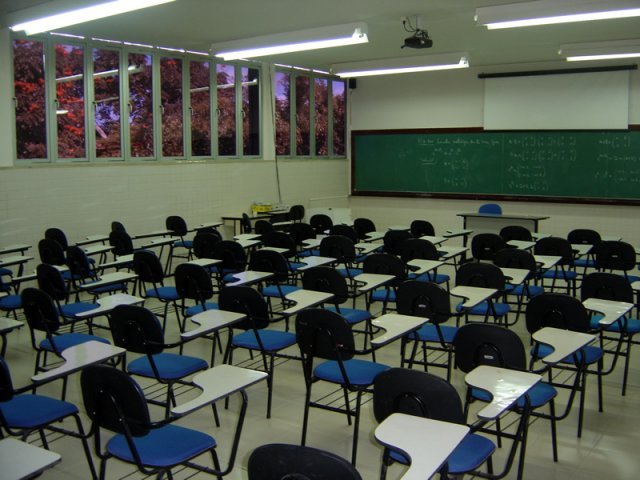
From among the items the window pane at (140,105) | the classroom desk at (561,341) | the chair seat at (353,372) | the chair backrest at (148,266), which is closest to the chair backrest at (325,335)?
the chair seat at (353,372)

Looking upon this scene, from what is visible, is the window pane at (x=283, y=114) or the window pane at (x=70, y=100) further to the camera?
the window pane at (x=283, y=114)

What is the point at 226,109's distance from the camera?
11.0 meters

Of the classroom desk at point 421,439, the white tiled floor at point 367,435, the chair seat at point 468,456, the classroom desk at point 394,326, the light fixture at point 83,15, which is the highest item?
the light fixture at point 83,15

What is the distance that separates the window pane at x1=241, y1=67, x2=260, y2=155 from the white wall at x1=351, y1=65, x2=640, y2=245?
109 inches

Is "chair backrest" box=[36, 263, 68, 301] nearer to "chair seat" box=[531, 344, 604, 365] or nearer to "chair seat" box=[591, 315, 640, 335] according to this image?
"chair seat" box=[531, 344, 604, 365]

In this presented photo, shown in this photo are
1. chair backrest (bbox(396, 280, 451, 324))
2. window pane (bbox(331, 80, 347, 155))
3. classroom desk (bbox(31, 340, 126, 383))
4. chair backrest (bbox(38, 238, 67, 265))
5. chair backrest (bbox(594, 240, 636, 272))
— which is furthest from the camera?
window pane (bbox(331, 80, 347, 155))

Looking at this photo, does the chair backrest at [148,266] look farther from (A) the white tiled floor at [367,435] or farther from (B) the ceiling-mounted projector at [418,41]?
Answer: (B) the ceiling-mounted projector at [418,41]

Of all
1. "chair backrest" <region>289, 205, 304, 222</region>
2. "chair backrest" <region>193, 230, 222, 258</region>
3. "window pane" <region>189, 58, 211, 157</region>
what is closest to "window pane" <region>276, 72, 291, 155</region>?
"chair backrest" <region>289, 205, 304, 222</region>

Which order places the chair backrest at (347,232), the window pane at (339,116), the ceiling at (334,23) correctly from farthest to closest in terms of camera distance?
1. the window pane at (339,116)
2. the chair backrest at (347,232)
3. the ceiling at (334,23)

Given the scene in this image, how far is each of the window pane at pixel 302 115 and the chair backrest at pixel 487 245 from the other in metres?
5.73

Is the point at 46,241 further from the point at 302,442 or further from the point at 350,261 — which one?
the point at 302,442

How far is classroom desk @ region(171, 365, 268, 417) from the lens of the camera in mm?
2803

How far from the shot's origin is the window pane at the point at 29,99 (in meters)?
8.08

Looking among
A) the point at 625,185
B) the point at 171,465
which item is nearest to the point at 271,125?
the point at 625,185
